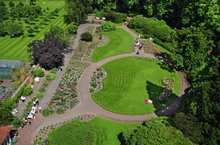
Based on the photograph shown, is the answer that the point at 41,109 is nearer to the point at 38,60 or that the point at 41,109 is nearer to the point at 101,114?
the point at 101,114

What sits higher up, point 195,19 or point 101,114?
point 195,19

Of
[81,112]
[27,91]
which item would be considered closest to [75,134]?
[81,112]

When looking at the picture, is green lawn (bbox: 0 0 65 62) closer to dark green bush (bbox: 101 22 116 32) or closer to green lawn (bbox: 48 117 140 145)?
dark green bush (bbox: 101 22 116 32)

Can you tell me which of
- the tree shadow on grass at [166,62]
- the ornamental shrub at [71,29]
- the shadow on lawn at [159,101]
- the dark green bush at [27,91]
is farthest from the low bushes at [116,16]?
the dark green bush at [27,91]

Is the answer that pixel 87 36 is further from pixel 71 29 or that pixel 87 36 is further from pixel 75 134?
pixel 75 134

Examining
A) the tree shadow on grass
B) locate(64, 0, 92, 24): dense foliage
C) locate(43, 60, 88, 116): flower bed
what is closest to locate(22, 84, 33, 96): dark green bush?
locate(43, 60, 88, 116): flower bed

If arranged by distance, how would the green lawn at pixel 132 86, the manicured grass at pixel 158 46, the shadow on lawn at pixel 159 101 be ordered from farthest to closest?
1. the manicured grass at pixel 158 46
2. the green lawn at pixel 132 86
3. the shadow on lawn at pixel 159 101

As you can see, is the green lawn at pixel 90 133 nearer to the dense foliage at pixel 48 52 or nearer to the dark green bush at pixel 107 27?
the dense foliage at pixel 48 52

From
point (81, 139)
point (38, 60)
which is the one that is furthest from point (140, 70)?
point (81, 139)
